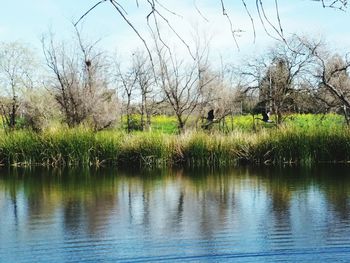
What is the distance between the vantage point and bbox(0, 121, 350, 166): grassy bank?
21781 mm

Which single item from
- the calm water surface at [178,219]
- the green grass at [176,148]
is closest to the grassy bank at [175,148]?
the green grass at [176,148]

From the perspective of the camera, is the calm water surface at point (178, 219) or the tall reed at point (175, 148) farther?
the tall reed at point (175, 148)

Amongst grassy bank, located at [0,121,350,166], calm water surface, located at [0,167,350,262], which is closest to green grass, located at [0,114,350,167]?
grassy bank, located at [0,121,350,166]

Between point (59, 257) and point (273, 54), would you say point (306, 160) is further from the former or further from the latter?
point (59, 257)

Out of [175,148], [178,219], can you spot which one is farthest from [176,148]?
[178,219]

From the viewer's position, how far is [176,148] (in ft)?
73.8

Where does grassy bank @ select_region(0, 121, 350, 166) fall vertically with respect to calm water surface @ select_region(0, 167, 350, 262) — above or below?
above

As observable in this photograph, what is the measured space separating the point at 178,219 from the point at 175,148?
12056 millimetres

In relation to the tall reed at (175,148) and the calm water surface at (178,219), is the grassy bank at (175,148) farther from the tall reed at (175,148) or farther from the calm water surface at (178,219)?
the calm water surface at (178,219)

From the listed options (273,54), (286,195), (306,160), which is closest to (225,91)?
(273,54)

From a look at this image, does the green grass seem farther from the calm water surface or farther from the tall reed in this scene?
the calm water surface

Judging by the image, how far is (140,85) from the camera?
3541 cm

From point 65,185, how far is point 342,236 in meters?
9.59

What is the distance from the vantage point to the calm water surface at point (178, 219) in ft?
26.0
